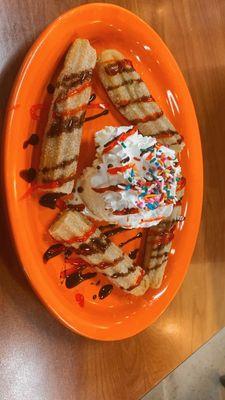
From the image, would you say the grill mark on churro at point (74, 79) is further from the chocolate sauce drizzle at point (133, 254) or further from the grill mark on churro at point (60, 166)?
the chocolate sauce drizzle at point (133, 254)

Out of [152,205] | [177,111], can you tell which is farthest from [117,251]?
[177,111]

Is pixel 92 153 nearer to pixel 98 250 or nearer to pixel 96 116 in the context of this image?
pixel 96 116

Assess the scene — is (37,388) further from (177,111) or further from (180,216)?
(177,111)

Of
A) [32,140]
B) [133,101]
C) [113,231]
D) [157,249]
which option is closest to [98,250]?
[113,231]

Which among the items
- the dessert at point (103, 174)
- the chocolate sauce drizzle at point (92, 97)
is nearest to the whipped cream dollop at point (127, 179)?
the dessert at point (103, 174)

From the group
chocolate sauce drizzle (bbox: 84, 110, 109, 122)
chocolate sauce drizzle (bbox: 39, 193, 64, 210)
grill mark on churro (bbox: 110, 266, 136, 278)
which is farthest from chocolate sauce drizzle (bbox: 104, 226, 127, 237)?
chocolate sauce drizzle (bbox: 84, 110, 109, 122)
